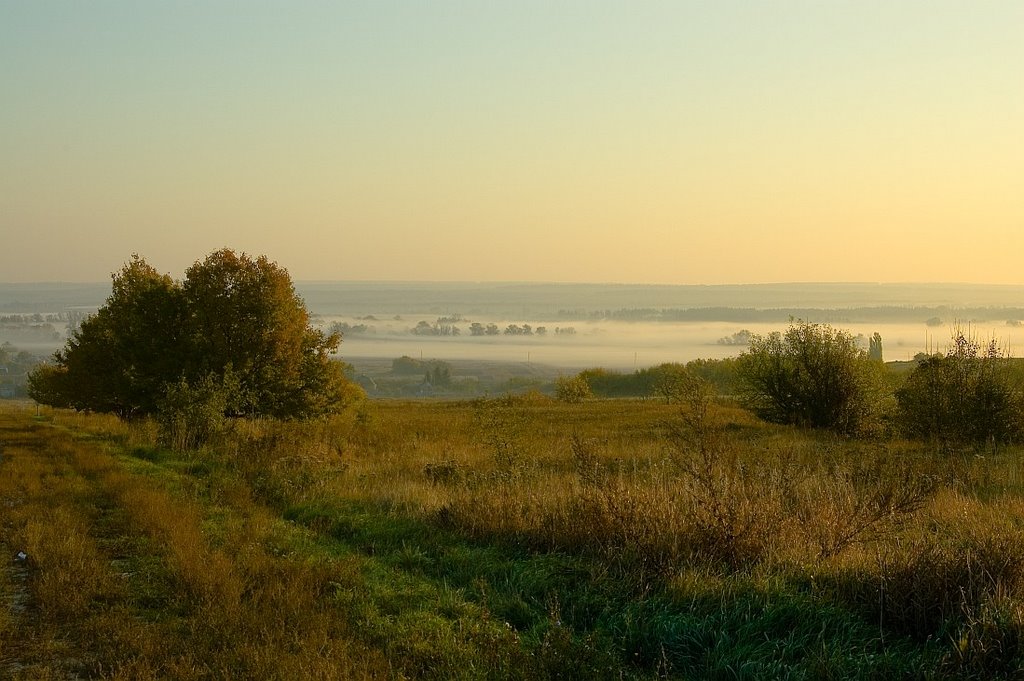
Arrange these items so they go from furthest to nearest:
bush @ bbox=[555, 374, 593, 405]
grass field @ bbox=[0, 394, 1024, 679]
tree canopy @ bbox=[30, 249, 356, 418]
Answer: bush @ bbox=[555, 374, 593, 405], tree canopy @ bbox=[30, 249, 356, 418], grass field @ bbox=[0, 394, 1024, 679]

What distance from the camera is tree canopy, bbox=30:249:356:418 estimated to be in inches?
→ 1143

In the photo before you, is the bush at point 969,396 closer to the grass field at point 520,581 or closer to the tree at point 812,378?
the tree at point 812,378

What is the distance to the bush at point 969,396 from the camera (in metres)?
24.8

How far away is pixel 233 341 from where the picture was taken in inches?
1160

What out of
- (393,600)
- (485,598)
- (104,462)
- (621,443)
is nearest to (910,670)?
(485,598)

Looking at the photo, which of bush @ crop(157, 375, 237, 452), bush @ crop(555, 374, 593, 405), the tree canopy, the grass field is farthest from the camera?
bush @ crop(555, 374, 593, 405)

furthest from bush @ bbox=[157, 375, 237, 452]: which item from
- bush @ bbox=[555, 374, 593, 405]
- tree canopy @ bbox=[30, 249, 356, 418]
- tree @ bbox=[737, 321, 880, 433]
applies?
bush @ bbox=[555, 374, 593, 405]

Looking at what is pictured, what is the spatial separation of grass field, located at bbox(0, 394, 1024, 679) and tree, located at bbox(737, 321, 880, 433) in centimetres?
1562

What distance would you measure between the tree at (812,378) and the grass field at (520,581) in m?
15.6

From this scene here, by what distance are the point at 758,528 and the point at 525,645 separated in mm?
3386

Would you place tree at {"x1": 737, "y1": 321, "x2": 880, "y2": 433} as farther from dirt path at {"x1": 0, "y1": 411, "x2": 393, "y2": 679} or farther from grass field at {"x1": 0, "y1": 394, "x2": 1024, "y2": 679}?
dirt path at {"x1": 0, "y1": 411, "x2": 393, "y2": 679}

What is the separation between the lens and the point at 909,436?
90.0 feet

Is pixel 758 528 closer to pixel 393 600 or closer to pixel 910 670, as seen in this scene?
pixel 910 670

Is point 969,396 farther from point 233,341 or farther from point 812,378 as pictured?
point 233,341
